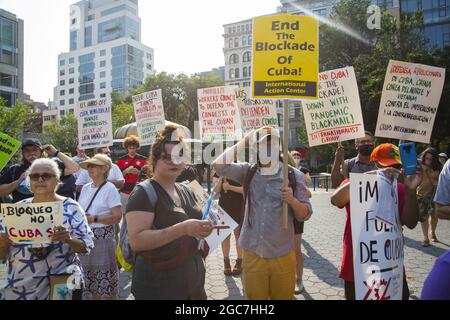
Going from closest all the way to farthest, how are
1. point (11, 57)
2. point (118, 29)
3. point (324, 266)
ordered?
point (324, 266)
point (11, 57)
point (118, 29)

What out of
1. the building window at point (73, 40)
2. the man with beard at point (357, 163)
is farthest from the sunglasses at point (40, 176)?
the building window at point (73, 40)

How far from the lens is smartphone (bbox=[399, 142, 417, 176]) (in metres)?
3.01

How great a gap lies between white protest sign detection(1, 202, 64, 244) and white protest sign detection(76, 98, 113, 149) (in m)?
5.06

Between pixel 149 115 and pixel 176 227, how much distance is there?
6.04 m

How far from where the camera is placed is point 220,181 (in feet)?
17.8

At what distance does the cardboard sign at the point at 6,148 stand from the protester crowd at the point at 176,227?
43.7 inches

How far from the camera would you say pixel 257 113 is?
7613 mm

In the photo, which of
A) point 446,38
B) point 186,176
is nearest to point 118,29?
point 446,38

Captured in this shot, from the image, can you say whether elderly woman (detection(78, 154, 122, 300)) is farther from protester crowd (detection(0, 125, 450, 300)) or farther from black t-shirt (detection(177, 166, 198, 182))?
black t-shirt (detection(177, 166, 198, 182))

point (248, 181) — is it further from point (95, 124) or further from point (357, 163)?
point (95, 124)

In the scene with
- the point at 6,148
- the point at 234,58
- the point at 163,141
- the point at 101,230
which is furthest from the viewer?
the point at 234,58

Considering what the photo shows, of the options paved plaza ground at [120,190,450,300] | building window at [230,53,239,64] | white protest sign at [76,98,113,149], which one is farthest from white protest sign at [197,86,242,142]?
building window at [230,53,239,64]
